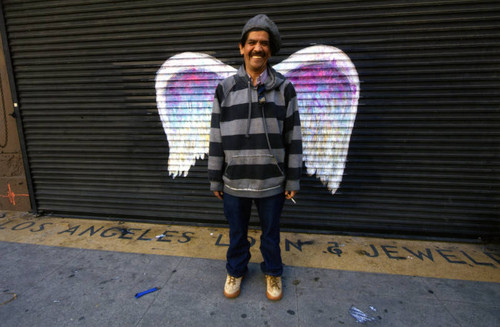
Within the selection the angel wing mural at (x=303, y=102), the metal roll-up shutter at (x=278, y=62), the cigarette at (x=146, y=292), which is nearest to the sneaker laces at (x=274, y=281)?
the cigarette at (x=146, y=292)

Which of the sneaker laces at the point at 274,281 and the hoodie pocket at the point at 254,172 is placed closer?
the hoodie pocket at the point at 254,172

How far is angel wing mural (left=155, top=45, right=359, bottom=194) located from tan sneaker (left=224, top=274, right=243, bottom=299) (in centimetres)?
162

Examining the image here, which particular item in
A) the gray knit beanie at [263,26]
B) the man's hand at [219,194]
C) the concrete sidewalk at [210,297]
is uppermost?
the gray knit beanie at [263,26]

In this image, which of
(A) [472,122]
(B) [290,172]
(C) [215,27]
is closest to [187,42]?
(C) [215,27]

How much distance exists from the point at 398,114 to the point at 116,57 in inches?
145

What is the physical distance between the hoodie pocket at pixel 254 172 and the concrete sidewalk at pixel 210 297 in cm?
98

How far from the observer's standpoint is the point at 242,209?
2.05 m

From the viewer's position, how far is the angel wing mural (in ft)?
9.68

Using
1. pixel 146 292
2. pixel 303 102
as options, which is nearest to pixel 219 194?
pixel 146 292

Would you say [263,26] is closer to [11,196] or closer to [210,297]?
[210,297]

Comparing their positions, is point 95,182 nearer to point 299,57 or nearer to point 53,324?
point 53,324

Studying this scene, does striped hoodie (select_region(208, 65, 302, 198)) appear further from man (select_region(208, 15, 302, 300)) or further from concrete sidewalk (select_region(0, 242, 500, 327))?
concrete sidewalk (select_region(0, 242, 500, 327))

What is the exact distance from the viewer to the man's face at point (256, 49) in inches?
68.4

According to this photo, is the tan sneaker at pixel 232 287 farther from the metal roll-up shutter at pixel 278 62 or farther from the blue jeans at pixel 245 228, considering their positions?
the metal roll-up shutter at pixel 278 62
